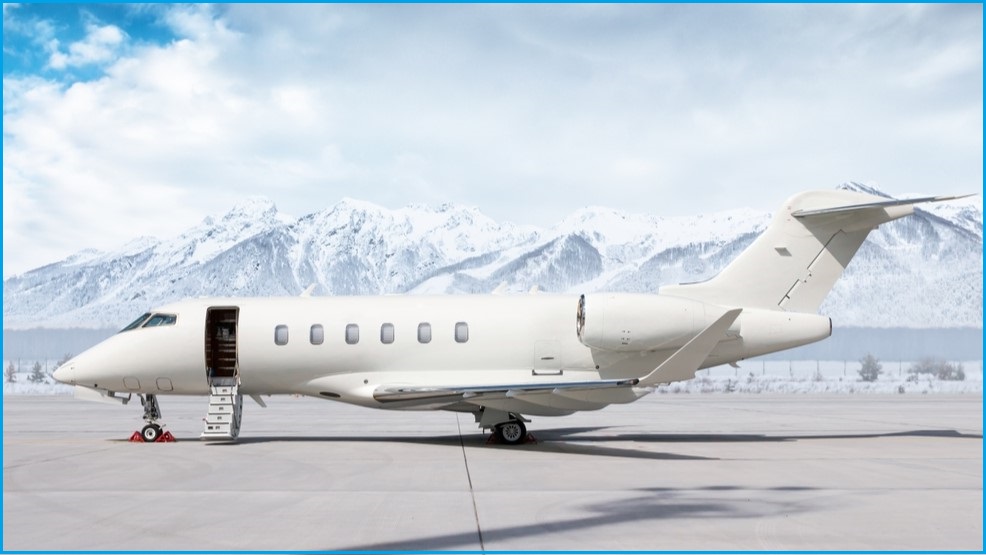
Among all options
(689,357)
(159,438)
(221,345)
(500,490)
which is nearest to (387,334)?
(221,345)

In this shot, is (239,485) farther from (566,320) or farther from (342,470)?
(566,320)

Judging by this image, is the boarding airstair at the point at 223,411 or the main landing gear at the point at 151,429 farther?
the main landing gear at the point at 151,429

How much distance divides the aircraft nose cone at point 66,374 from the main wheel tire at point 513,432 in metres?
8.86

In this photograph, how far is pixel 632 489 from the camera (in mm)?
13109

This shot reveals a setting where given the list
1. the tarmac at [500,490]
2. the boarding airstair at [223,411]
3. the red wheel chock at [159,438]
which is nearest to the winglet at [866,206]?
the tarmac at [500,490]

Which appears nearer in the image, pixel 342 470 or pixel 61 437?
pixel 342 470

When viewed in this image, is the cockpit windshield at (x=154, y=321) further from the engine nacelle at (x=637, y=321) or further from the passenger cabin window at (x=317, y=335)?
the engine nacelle at (x=637, y=321)

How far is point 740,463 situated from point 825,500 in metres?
4.13

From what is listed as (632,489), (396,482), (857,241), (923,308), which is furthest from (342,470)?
(923,308)

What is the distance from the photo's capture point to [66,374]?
2084cm

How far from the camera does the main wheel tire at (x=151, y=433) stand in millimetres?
20631

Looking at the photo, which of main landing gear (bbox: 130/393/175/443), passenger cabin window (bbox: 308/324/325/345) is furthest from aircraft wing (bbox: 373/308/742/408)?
main landing gear (bbox: 130/393/175/443)

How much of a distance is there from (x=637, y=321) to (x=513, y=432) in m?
3.26

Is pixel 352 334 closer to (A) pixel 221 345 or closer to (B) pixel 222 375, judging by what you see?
(B) pixel 222 375
